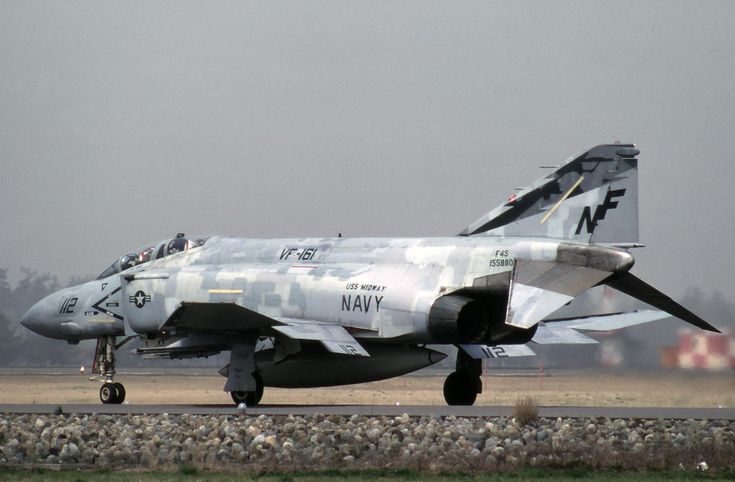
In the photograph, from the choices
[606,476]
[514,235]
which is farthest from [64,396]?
[606,476]

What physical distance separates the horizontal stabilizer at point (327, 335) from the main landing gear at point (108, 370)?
3714 mm

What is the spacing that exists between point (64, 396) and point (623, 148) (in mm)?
13710

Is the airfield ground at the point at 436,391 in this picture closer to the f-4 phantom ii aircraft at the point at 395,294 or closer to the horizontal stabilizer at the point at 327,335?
the f-4 phantom ii aircraft at the point at 395,294

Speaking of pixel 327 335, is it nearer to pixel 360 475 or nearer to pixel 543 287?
pixel 543 287

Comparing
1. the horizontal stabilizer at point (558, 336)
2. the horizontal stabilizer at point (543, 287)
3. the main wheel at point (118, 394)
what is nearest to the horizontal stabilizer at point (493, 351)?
the horizontal stabilizer at point (558, 336)

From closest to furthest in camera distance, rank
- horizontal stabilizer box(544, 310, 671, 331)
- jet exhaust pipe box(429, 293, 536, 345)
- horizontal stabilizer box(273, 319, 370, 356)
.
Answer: jet exhaust pipe box(429, 293, 536, 345) → horizontal stabilizer box(273, 319, 370, 356) → horizontal stabilizer box(544, 310, 671, 331)

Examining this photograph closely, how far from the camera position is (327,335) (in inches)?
809

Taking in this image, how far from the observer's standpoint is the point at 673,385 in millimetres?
22891

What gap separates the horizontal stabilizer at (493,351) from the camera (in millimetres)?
21938

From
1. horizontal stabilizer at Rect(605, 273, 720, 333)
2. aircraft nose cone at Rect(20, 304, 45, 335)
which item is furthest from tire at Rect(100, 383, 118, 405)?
horizontal stabilizer at Rect(605, 273, 720, 333)

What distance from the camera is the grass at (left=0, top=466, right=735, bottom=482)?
12648mm

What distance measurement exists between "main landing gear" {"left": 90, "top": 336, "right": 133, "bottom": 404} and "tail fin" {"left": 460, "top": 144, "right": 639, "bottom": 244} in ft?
24.3

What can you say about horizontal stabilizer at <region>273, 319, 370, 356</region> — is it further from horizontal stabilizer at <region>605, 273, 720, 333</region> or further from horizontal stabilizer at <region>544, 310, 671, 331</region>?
horizontal stabilizer at <region>544, 310, 671, 331</region>

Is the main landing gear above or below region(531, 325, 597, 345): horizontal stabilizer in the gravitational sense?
below
